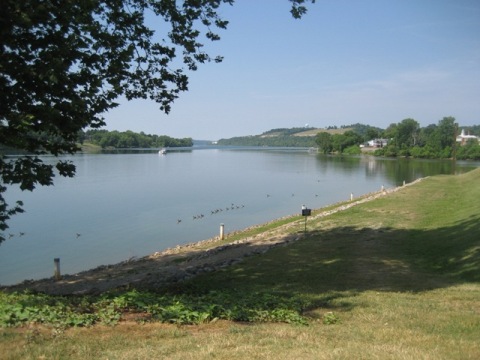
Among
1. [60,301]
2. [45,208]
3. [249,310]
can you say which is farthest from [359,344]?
[45,208]

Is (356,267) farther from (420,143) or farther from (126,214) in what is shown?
(420,143)

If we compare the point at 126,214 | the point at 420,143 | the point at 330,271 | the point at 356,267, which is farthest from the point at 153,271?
the point at 420,143

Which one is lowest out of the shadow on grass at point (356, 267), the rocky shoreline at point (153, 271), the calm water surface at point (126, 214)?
the calm water surface at point (126, 214)

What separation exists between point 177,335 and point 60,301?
265cm

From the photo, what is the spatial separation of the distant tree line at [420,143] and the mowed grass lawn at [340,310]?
133 m

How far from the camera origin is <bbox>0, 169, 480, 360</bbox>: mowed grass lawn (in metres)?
5.07

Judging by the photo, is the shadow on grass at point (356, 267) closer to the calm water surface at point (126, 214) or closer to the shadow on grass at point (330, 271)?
the shadow on grass at point (330, 271)

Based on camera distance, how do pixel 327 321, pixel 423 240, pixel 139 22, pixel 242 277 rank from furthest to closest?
1. pixel 423 240
2. pixel 242 277
3. pixel 139 22
4. pixel 327 321

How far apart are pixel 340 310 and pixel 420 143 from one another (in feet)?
545

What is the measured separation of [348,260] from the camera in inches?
532

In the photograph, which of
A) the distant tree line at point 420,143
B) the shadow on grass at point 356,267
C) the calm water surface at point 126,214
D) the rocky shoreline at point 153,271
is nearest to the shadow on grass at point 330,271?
the shadow on grass at point 356,267

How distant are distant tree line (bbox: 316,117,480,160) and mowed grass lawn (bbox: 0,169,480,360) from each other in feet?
435

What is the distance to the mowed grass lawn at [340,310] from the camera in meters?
5.07

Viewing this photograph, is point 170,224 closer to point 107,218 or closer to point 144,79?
point 107,218
